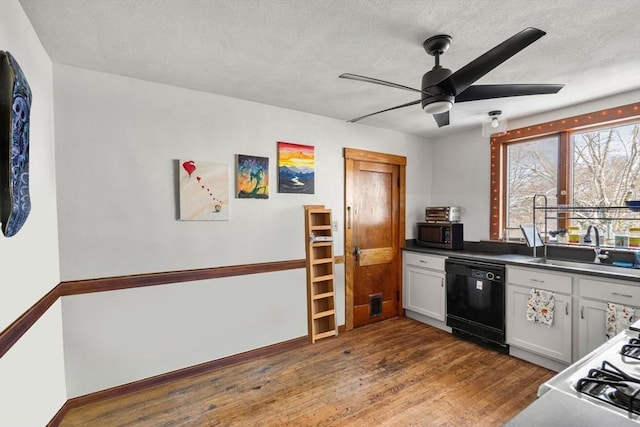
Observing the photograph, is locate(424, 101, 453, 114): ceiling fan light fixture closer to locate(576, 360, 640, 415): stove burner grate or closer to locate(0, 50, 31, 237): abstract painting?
locate(576, 360, 640, 415): stove burner grate

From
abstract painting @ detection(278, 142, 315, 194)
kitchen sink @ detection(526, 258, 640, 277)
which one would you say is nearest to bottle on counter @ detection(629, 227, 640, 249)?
kitchen sink @ detection(526, 258, 640, 277)

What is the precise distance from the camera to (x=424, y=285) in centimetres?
390

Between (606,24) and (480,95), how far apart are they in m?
0.70

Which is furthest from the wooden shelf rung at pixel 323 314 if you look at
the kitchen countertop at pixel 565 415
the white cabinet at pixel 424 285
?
the kitchen countertop at pixel 565 415

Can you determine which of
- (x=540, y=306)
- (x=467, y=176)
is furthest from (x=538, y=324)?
(x=467, y=176)

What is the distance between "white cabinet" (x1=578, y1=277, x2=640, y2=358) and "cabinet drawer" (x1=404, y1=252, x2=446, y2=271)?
133cm

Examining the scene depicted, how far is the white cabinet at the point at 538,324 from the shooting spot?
266 cm

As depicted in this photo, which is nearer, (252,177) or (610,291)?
(610,291)

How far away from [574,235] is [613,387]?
2.89m

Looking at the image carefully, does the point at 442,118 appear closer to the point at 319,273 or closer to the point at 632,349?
the point at 632,349

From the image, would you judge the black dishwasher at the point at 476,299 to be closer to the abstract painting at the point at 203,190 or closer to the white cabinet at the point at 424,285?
the white cabinet at the point at 424,285

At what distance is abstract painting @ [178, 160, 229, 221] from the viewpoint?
2645 millimetres

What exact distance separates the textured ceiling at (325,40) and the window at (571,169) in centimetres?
41

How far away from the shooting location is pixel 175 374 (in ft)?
8.60
